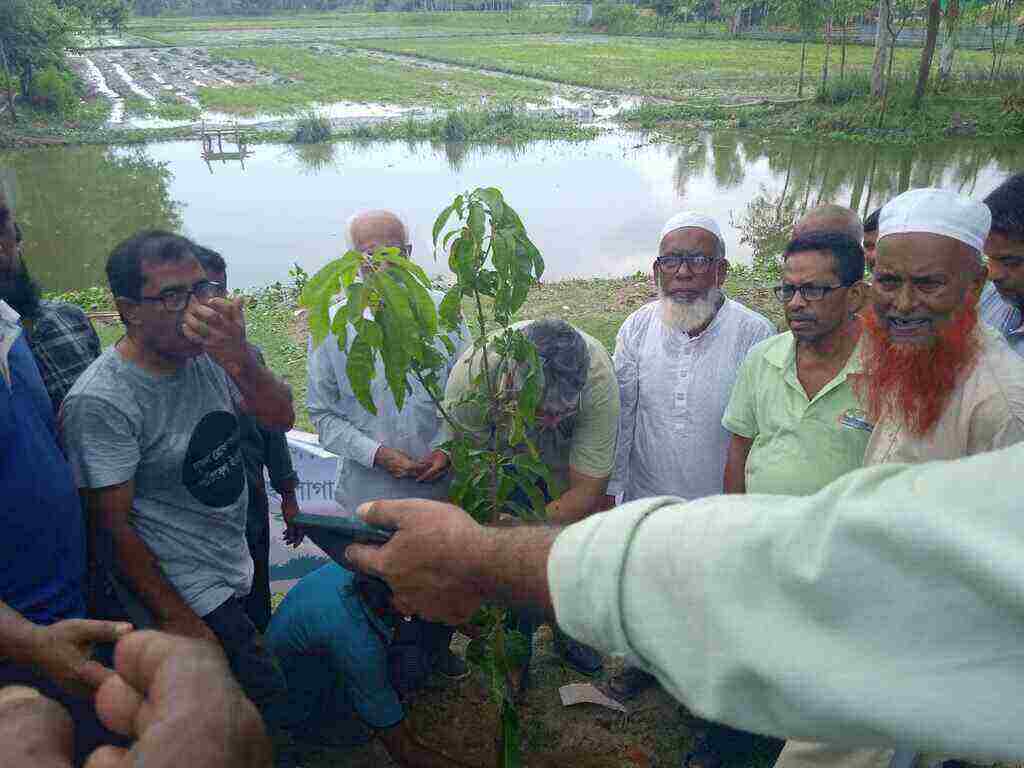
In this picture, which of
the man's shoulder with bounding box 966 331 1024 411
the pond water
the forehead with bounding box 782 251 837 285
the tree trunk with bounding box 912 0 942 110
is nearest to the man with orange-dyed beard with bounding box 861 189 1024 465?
the man's shoulder with bounding box 966 331 1024 411

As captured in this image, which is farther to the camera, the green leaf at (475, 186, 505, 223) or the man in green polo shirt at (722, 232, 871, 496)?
the man in green polo shirt at (722, 232, 871, 496)

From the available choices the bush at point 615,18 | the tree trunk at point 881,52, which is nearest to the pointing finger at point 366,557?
the tree trunk at point 881,52

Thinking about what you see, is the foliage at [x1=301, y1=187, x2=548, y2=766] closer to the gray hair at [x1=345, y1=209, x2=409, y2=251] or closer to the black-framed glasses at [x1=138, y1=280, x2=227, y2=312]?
the black-framed glasses at [x1=138, y1=280, x2=227, y2=312]

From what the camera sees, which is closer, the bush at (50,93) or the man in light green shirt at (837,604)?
the man in light green shirt at (837,604)

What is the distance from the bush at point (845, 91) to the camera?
21.4 m

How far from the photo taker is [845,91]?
845 inches

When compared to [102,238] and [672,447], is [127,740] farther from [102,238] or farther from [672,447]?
[102,238]

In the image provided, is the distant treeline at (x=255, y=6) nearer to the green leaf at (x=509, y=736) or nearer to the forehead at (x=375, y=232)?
the forehead at (x=375, y=232)

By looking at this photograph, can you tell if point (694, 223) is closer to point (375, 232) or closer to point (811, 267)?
point (811, 267)

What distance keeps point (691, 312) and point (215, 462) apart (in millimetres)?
1998

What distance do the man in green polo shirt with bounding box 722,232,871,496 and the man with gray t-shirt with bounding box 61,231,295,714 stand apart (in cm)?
178

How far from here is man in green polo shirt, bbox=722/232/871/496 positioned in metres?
2.55

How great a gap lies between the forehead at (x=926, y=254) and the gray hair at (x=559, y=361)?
1082 millimetres

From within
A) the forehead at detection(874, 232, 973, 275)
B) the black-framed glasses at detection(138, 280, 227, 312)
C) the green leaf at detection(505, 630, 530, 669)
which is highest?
the forehead at detection(874, 232, 973, 275)
